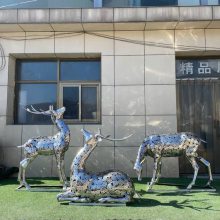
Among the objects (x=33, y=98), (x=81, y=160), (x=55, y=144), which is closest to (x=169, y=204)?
(x=81, y=160)

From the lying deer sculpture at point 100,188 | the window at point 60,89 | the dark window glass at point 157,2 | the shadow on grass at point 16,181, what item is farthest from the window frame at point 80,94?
the lying deer sculpture at point 100,188

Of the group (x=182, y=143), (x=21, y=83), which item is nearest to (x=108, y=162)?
(x=182, y=143)

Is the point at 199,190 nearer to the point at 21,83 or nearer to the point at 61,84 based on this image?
the point at 61,84

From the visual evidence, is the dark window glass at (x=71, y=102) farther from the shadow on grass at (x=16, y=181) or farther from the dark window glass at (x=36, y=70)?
the shadow on grass at (x=16, y=181)

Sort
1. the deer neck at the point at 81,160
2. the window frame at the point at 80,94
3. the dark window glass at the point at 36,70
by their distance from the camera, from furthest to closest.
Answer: the dark window glass at the point at 36,70 → the window frame at the point at 80,94 → the deer neck at the point at 81,160

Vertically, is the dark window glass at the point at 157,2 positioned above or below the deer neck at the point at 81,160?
above

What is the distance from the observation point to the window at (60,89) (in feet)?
30.7

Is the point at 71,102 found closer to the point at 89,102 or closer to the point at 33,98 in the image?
the point at 89,102

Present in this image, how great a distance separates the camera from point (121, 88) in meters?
8.93

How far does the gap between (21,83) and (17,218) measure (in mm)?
5518

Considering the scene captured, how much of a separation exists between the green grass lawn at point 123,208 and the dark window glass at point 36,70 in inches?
157

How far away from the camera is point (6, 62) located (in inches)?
360

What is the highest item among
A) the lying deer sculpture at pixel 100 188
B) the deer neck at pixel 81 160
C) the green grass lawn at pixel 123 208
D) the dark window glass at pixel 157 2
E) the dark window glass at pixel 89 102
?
the dark window glass at pixel 157 2

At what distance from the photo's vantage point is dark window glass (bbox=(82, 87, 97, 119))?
9344 millimetres
